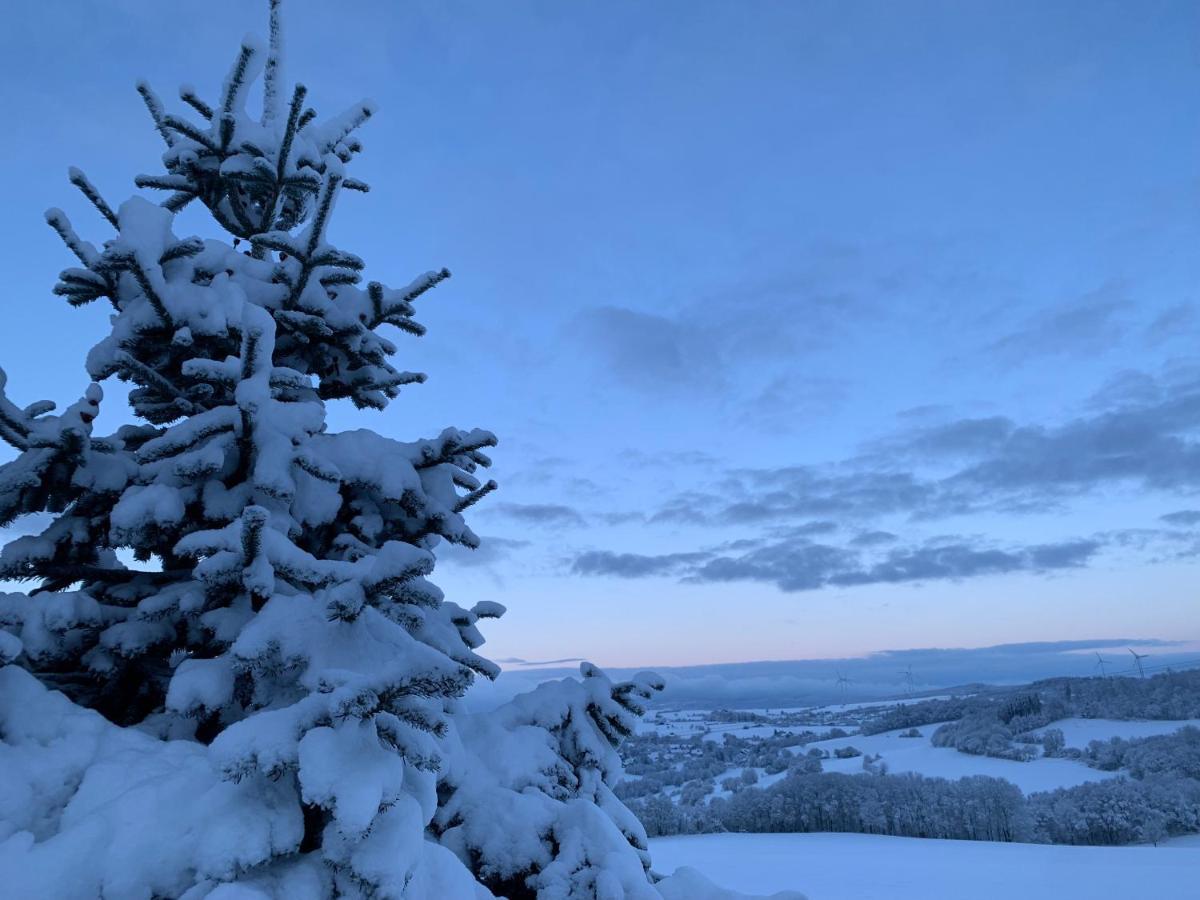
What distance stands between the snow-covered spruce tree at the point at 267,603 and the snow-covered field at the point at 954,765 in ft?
324

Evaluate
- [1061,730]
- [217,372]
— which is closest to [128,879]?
[217,372]

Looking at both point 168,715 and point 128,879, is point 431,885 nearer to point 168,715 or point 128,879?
point 128,879

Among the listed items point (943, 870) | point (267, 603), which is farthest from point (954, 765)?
point (267, 603)

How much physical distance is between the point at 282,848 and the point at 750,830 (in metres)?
85.8

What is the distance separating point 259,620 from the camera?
2.92 metres

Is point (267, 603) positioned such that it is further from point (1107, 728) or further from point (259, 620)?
point (1107, 728)

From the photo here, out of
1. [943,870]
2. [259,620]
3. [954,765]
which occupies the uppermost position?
[259,620]

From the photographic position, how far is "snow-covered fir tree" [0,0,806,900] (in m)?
2.36

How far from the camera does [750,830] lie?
74.4m

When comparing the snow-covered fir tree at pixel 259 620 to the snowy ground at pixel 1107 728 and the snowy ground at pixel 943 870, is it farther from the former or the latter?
the snowy ground at pixel 1107 728

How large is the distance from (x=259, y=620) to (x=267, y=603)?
0.21 m

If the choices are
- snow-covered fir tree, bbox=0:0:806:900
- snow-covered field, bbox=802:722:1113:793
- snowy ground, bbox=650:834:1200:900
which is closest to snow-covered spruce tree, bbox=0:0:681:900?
snow-covered fir tree, bbox=0:0:806:900

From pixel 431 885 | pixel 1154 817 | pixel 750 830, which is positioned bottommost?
pixel 750 830

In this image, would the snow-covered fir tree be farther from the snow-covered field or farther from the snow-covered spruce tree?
the snow-covered field
